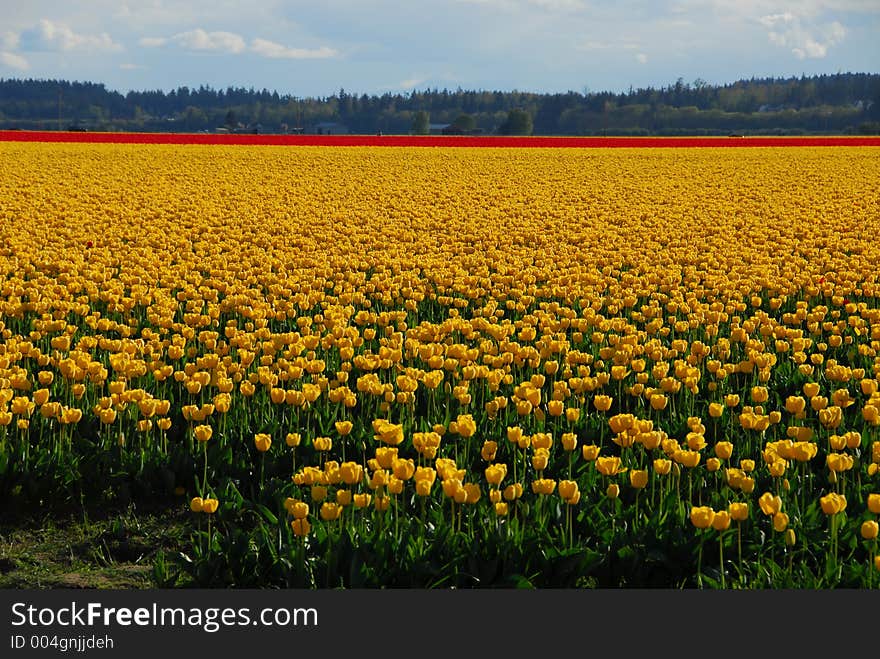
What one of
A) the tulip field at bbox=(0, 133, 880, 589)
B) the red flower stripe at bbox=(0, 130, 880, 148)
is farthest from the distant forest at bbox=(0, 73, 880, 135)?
the tulip field at bbox=(0, 133, 880, 589)

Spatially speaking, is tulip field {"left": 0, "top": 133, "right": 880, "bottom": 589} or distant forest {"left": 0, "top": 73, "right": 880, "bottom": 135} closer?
tulip field {"left": 0, "top": 133, "right": 880, "bottom": 589}

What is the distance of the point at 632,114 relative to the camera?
14500cm

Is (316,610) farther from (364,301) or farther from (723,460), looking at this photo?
(364,301)

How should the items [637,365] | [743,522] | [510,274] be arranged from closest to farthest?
[743,522] < [637,365] < [510,274]

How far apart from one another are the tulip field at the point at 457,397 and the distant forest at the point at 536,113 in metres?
83.1

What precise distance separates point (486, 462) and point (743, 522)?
176 cm

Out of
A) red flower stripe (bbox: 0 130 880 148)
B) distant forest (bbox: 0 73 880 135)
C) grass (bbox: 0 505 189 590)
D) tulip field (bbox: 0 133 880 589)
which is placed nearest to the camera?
tulip field (bbox: 0 133 880 589)

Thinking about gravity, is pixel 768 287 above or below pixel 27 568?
above

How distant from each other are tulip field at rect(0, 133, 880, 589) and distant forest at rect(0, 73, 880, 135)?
8307 cm

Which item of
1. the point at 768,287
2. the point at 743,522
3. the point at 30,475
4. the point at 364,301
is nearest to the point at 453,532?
the point at 743,522

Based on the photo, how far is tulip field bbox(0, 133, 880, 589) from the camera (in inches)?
181

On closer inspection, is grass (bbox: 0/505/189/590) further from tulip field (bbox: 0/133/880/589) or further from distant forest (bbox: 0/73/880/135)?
distant forest (bbox: 0/73/880/135)

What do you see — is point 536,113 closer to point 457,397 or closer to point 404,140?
point 404,140

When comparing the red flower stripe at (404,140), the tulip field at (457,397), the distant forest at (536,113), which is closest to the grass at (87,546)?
the tulip field at (457,397)
